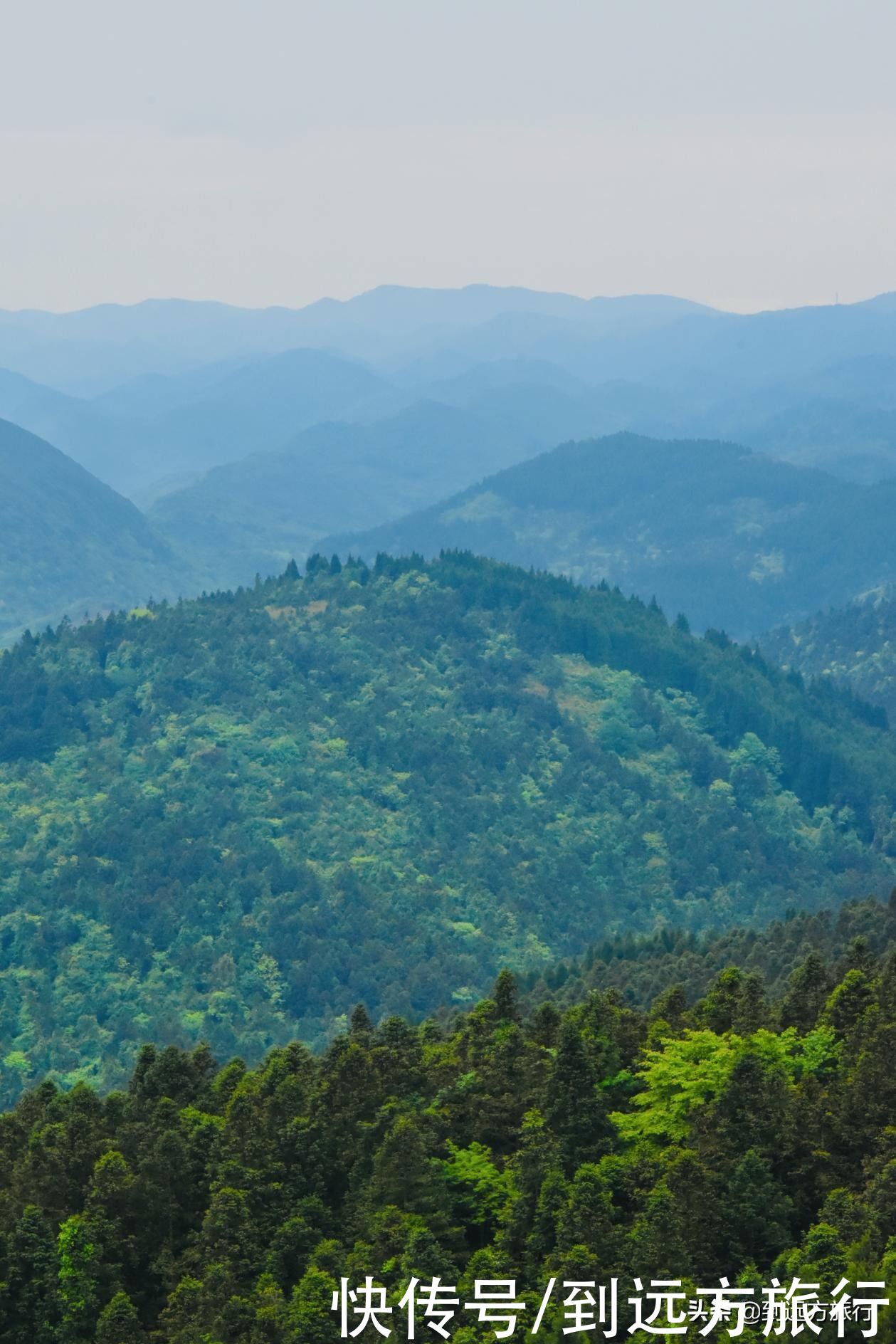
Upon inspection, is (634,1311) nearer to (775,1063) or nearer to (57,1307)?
(775,1063)

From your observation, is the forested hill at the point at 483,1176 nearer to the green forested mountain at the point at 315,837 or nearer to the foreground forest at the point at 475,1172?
the foreground forest at the point at 475,1172

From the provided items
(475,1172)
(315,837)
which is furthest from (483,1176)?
(315,837)

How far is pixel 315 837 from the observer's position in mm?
172000

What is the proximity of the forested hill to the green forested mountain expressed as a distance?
234 ft

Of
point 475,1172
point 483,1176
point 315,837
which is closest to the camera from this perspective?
point 483,1176

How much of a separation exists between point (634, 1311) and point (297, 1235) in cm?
1224

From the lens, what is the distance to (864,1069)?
53562mm

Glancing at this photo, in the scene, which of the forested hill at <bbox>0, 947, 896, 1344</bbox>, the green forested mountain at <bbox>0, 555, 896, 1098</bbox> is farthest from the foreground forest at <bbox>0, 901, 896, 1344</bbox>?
the green forested mountain at <bbox>0, 555, 896, 1098</bbox>

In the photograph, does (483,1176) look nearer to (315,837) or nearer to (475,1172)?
(475,1172)

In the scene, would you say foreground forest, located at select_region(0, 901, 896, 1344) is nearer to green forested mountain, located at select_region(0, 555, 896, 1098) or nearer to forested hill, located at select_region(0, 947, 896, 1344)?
forested hill, located at select_region(0, 947, 896, 1344)

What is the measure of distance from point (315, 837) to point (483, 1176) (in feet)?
382

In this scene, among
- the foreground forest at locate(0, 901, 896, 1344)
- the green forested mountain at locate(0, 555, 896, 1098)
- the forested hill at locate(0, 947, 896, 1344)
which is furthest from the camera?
the green forested mountain at locate(0, 555, 896, 1098)

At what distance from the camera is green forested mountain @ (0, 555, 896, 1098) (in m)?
151

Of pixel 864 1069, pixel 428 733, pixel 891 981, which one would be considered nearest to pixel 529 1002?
pixel 891 981
